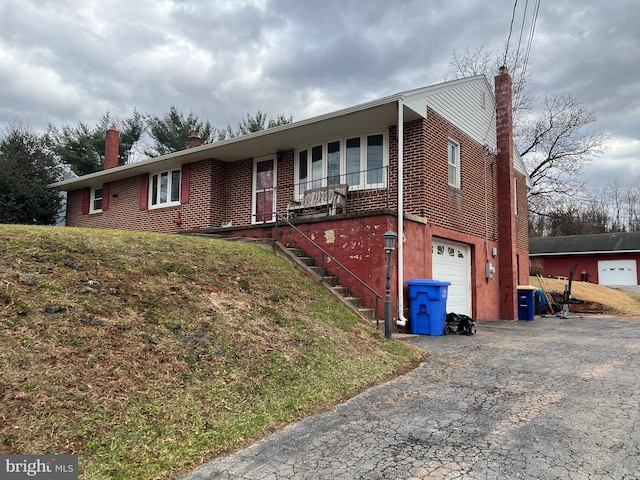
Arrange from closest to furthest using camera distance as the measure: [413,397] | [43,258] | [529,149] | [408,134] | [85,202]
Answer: [413,397] < [43,258] < [408,134] < [85,202] < [529,149]

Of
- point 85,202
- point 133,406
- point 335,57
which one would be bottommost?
point 133,406

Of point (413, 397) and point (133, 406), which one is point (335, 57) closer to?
point (413, 397)

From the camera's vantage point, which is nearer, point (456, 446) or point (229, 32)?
point (456, 446)

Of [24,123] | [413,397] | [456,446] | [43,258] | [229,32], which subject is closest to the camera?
[456,446]

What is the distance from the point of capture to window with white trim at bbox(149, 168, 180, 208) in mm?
14750

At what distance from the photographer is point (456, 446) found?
3.27 metres

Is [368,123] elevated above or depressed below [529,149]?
below

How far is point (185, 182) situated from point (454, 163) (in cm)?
835

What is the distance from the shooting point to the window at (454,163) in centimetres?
1157

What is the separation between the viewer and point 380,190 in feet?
34.7

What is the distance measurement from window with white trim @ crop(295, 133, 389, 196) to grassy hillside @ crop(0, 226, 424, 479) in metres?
4.57

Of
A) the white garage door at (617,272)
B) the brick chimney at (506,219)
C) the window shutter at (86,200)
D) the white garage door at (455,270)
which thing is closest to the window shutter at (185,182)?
the window shutter at (86,200)

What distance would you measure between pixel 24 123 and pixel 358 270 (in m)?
22.7

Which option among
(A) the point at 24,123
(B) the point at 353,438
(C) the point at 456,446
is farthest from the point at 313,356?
(A) the point at 24,123
